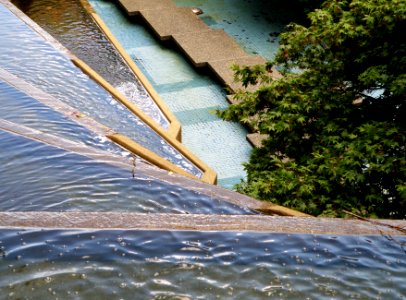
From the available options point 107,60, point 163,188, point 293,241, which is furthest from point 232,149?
point 293,241

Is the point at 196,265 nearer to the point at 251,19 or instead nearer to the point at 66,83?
the point at 66,83

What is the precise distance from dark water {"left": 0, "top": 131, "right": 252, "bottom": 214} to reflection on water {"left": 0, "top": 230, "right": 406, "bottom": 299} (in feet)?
2.16

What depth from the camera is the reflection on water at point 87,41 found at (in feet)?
25.6

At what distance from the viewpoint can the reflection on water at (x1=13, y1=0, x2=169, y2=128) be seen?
25.6 feet

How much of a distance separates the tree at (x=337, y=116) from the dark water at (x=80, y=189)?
1393mm

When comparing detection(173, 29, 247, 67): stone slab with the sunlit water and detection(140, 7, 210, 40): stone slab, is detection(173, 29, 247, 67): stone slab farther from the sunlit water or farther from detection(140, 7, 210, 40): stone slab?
the sunlit water

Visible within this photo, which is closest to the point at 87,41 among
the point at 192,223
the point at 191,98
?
the point at 191,98

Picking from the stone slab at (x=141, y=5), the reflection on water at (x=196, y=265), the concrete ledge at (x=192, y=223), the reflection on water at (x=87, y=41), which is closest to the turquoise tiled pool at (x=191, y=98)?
the stone slab at (x=141, y=5)

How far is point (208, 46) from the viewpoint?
10672 millimetres

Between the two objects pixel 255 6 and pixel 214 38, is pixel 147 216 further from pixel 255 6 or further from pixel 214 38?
pixel 255 6

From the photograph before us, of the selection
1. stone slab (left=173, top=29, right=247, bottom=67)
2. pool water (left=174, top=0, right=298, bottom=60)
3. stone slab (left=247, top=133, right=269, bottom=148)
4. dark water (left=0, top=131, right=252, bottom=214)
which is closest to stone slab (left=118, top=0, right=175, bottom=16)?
pool water (left=174, top=0, right=298, bottom=60)

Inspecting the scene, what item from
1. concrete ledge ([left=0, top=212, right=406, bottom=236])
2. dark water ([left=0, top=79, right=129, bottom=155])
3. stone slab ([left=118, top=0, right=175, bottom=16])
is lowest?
concrete ledge ([left=0, top=212, right=406, bottom=236])

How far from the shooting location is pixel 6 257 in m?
2.95

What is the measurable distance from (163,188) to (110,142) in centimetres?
112
